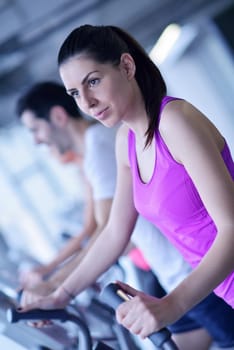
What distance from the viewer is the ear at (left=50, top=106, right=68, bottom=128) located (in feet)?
5.18

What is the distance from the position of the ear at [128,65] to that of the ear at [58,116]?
707 mm

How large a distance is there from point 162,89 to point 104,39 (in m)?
0.15

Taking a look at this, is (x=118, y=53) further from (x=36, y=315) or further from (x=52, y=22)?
(x=52, y=22)

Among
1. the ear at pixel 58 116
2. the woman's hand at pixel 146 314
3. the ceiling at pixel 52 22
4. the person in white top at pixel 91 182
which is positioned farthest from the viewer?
the ceiling at pixel 52 22

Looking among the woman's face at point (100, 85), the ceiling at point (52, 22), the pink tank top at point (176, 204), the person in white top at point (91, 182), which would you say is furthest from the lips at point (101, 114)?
the ceiling at point (52, 22)

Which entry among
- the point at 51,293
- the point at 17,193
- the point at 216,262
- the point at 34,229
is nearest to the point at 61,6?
the point at 51,293

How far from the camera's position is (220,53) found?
643 cm

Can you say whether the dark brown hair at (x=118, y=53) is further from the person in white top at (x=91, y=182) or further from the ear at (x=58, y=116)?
the ear at (x=58, y=116)

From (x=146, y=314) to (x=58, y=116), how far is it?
923mm

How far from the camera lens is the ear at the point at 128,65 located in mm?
881

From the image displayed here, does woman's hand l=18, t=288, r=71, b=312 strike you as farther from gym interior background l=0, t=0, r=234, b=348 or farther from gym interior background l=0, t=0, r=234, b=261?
gym interior background l=0, t=0, r=234, b=261

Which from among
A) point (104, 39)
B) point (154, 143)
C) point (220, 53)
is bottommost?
point (220, 53)

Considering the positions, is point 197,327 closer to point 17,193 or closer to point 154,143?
point 154,143

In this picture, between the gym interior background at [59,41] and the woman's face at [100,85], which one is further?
the gym interior background at [59,41]
